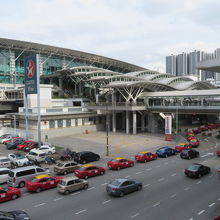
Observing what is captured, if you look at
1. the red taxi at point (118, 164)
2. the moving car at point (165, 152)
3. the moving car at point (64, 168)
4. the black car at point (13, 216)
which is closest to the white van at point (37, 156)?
the moving car at point (64, 168)

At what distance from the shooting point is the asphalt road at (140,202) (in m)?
15.3

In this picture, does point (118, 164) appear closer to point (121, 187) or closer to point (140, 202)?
point (121, 187)

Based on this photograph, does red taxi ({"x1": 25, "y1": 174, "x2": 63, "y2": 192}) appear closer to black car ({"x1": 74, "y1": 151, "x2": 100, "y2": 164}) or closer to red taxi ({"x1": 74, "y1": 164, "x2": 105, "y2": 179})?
red taxi ({"x1": 74, "y1": 164, "x2": 105, "y2": 179})

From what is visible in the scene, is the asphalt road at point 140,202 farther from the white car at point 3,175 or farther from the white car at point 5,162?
the white car at point 5,162

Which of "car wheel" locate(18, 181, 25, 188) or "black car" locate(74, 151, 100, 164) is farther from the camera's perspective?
"black car" locate(74, 151, 100, 164)

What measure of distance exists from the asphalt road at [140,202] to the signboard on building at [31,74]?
20.3m

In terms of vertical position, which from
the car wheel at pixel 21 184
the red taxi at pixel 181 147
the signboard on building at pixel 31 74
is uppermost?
the signboard on building at pixel 31 74

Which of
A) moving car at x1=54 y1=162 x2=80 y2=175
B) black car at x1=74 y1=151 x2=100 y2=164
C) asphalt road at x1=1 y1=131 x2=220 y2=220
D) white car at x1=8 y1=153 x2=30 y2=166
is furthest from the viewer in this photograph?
black car at x1=74 y1=151 x2=100 y2=164

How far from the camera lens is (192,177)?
22984 mm

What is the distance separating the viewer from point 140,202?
56.8 ft

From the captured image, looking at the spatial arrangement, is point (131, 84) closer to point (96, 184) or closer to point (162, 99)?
point (162, 99)

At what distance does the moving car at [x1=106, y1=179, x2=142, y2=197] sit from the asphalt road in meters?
0.39

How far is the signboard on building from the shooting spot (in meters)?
37.0

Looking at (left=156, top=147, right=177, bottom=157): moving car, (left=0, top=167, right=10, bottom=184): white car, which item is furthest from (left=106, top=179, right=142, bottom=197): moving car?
(left=156, top=147, right=177, bottom=157): moving car
